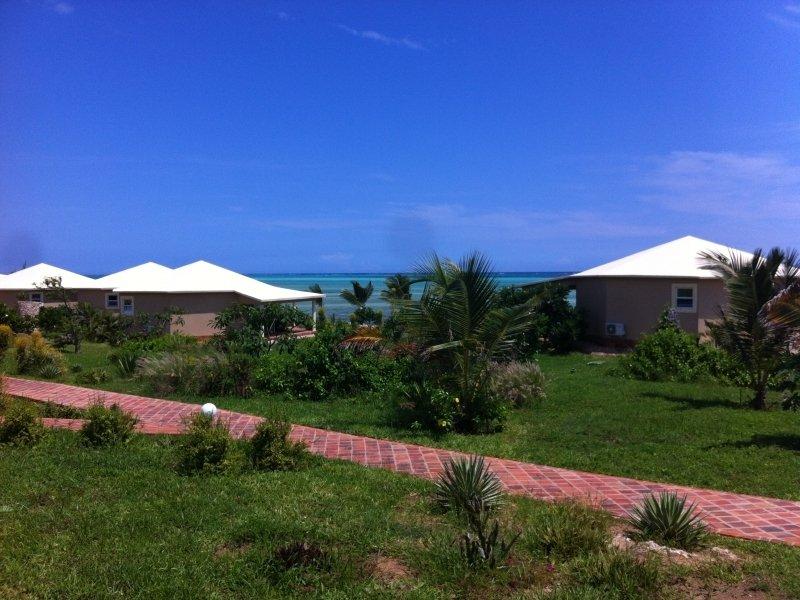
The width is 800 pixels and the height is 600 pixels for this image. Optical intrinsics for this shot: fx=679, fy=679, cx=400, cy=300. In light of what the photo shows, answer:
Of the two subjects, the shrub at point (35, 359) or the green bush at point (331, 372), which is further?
the shrub at point (35, 359)

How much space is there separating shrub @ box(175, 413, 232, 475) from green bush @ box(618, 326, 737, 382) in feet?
34.3

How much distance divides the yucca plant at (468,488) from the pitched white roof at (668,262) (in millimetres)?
16023

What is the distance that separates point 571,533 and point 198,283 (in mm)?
23082

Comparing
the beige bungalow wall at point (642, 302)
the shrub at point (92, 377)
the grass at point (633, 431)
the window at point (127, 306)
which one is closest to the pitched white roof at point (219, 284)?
the window at point (127, 306)

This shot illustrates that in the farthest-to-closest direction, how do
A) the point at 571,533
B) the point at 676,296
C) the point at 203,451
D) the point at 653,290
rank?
the point at 653,290, the point at 676,296, the point at 203,451, the point at 571,533

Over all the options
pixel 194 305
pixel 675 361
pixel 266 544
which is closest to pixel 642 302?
pixel 675 361

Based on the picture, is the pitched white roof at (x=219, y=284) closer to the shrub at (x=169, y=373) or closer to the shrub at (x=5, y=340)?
the shrub at (x=5, y=340)

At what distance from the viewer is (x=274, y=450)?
6844 millimetres

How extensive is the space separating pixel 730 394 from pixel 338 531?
10.2 m

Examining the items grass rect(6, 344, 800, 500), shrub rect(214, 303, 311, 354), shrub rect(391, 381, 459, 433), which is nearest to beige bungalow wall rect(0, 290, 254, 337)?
shrub rect(214, 303, 311, 354)

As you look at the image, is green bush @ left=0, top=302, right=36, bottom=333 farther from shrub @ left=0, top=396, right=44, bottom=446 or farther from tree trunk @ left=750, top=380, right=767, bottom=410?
tree trunk @ left=750, top=380, right=767, bottom=410

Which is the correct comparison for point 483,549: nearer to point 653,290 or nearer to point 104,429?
point 104,429

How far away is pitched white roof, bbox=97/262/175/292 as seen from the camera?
25.7m

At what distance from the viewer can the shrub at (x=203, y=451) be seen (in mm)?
6562
